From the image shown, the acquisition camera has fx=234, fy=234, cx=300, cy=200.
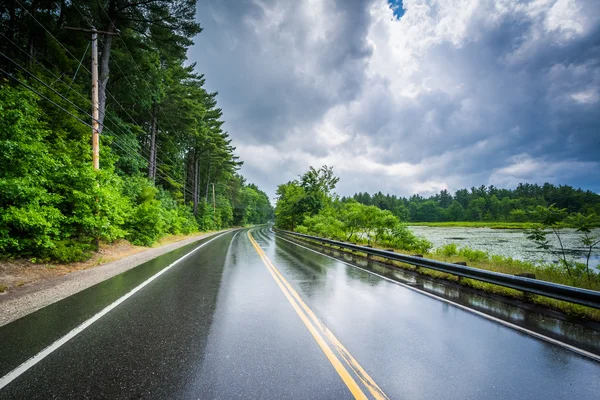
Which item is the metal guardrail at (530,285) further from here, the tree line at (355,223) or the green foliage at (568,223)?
the tree line at (355,223)

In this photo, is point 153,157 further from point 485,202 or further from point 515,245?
point 485,202

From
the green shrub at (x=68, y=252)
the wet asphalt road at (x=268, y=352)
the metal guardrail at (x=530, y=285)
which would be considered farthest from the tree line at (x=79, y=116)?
the metal guardrail at (x=530, y=285)

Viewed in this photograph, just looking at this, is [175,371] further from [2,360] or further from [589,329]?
[589,329]

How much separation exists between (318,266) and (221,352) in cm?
653

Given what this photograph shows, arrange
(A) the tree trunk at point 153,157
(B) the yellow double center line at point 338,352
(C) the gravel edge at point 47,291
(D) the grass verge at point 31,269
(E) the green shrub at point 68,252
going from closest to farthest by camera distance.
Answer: (B) the yellow double center line at point 338,352
(C) the gravel edge at point 47,291
(D) the grass verge at point 31,269
(E) the green shrub at point 68,252
(A) the tree trunk at point 153,157

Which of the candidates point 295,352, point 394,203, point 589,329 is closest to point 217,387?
point 295,352

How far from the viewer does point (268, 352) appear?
2998 mm

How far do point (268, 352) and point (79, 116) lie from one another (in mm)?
16313

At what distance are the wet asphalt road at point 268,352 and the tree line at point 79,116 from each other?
4423 mm

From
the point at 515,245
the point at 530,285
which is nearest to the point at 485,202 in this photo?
the point at 515,245

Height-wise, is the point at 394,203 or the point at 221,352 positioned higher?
the point at 394,203

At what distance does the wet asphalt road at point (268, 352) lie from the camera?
2.32 metres

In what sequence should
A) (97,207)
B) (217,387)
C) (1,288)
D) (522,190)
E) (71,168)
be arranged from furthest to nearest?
(522,190) → (97,207) → (71,168) → (1,288) → (217,387)

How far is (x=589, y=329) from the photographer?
3893mm
